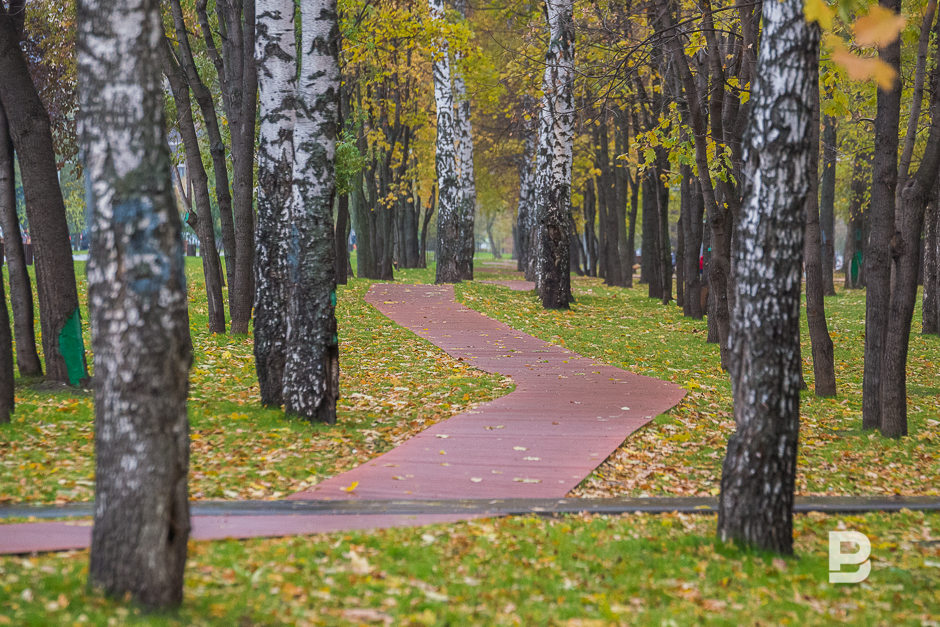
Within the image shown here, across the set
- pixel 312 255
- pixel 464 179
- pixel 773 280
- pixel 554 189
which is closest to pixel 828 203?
pixel 464 179

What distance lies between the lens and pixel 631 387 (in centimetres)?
1108

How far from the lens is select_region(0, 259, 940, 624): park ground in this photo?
4.34m

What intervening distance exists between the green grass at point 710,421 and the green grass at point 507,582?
1.43 m

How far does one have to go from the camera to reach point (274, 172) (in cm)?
873

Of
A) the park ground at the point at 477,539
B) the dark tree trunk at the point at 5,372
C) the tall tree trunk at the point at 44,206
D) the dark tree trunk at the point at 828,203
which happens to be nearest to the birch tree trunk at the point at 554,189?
the park ground at the point at 477,539

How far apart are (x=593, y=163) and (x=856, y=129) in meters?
9.83

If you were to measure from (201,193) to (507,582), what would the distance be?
37.0 ft

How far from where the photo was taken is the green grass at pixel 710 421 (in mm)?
7441

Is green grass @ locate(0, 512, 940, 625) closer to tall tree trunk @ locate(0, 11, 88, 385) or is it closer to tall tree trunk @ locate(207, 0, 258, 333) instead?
tall tree trunk @ locate(0, 11, 88, 385)

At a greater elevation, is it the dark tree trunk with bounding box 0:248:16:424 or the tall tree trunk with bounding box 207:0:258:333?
the tall tree trunk with bounding box 207:0:258:333

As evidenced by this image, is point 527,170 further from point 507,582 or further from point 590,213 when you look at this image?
point 507,582

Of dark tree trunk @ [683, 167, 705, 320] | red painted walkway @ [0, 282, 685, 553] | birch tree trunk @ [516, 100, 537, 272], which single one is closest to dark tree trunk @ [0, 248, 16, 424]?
red painted walkway @ [0, 282, 685, 553]

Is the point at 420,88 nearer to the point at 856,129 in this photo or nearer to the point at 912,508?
the point at 856,129

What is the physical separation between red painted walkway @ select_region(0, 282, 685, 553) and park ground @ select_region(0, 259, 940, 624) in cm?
21
